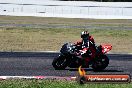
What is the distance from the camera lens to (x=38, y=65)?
19109 millimetres

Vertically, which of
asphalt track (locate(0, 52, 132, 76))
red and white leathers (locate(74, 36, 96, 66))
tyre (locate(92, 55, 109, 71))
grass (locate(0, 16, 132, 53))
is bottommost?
grass (locate(0, 16, 132, 53))

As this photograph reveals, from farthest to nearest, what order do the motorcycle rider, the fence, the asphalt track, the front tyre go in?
the fence, the front tyre, the motorcycle rider, the asphalt track

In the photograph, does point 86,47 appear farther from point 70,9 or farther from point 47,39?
point 70,9

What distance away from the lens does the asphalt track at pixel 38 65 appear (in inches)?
671

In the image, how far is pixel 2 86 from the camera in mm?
12789

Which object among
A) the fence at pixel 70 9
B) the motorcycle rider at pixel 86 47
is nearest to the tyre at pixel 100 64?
the motorcycle rider at pixel 86 47

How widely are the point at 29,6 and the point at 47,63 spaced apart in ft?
143

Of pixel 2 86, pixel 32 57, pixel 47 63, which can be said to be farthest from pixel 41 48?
pixel 2 86

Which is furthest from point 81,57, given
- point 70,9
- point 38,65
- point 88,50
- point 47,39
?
point 70,9

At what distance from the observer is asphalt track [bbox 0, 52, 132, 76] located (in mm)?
17050

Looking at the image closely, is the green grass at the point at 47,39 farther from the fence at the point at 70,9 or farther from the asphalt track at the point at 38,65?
the fence at the point at 70,9

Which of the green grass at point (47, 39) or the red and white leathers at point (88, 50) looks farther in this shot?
the green grass at point (47, 39)

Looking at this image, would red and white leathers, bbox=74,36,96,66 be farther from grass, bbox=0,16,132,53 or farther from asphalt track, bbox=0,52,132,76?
grass, bbox=0,16,132,53

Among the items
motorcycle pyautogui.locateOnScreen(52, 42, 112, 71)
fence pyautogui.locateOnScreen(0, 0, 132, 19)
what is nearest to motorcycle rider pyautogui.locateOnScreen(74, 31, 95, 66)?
motorcycle pyautogui.locateOnScreen(52, 42, 112, 71)
